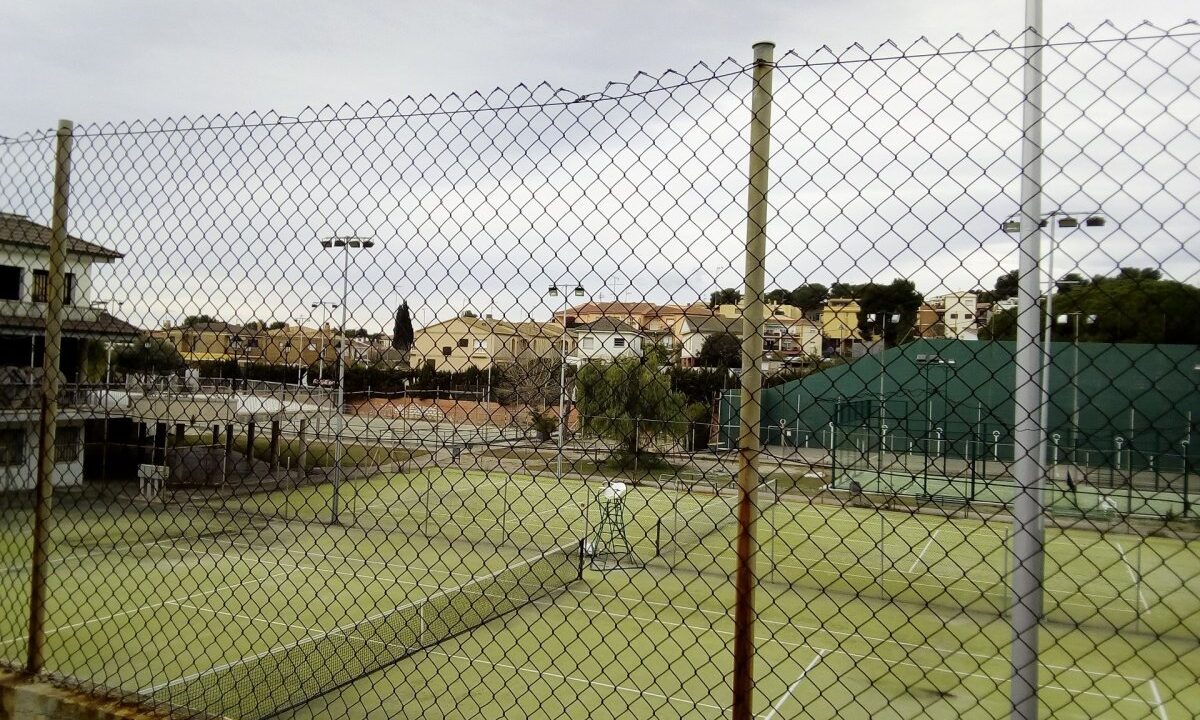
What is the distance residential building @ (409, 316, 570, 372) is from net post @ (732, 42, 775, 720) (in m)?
0.63

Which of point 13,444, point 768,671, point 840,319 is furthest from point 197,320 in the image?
point 768,671

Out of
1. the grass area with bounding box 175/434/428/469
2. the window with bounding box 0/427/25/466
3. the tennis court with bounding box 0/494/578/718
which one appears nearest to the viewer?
the window with bounding box 0/427/25/466

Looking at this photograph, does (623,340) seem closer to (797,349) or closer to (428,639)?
(797,349)

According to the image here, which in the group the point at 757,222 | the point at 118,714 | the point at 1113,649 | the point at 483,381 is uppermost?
the point at 757,222

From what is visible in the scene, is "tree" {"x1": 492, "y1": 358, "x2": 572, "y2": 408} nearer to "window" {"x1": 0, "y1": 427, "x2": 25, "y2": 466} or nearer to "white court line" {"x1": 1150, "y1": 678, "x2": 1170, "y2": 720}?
"window" {"x1": 0, "y1": 427, "x2": 25, "y2": 466}

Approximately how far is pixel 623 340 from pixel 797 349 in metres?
0.71

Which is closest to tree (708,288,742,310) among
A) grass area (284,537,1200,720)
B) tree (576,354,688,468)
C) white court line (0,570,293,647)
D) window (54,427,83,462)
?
tree (576,354,688,468)

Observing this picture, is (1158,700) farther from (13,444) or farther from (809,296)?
(13,444)

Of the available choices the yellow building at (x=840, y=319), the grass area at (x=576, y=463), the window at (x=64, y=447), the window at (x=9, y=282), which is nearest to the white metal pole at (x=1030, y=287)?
the yellow building at (x=840, y=319)

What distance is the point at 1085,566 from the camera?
15.2 meters

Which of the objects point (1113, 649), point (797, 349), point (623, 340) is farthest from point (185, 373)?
point (1113, 649)

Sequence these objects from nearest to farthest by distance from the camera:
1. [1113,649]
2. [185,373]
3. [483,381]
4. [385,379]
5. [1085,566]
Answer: [385,379] < [185,373] < [483,381] < [1113,649] < [1085,566]

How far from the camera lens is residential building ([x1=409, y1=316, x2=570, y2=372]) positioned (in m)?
2.27

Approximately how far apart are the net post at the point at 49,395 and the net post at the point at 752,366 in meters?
2.06
